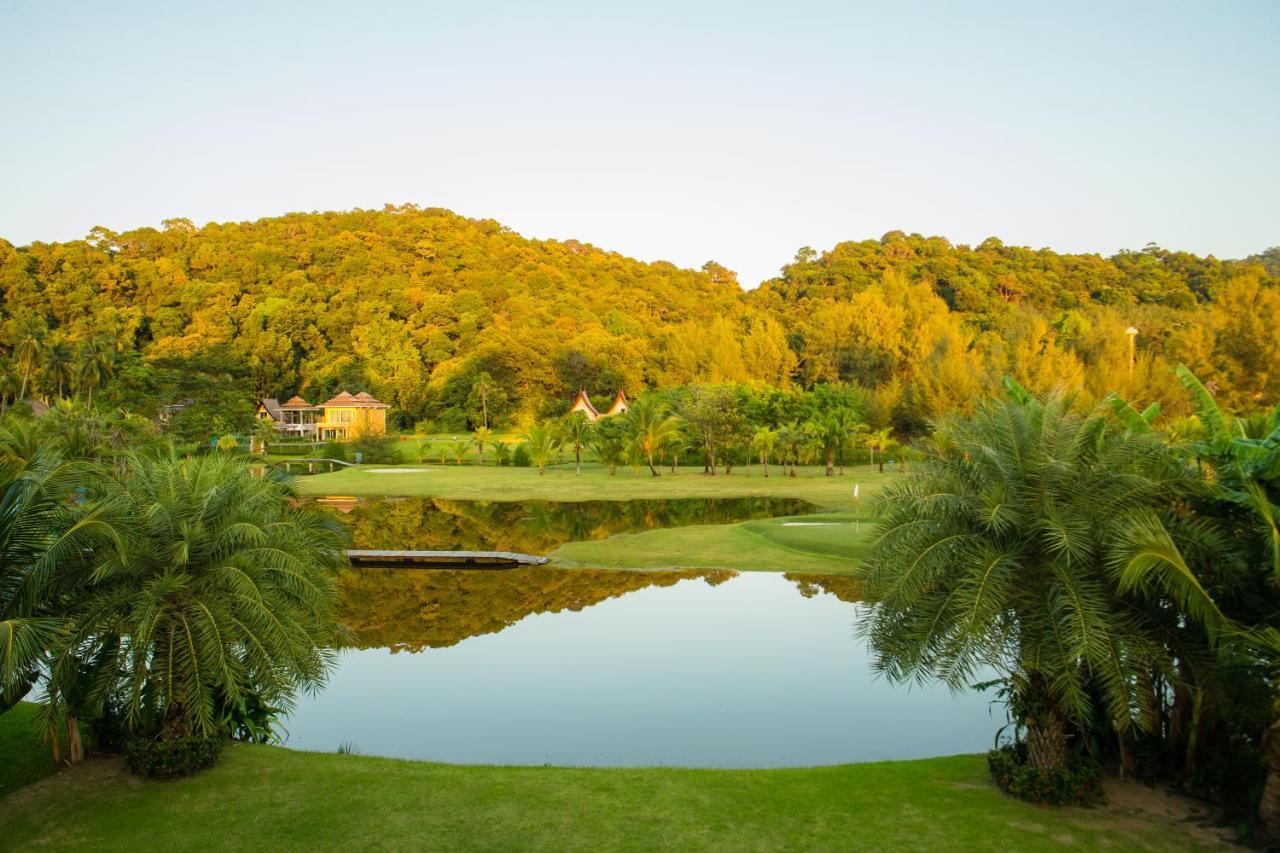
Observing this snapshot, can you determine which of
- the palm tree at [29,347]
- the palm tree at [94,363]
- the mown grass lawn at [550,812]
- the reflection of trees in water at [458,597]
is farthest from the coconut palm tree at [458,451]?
the mown grass lawn at [550,812]

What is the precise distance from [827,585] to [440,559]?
835 cm

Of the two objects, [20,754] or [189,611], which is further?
[20,754]

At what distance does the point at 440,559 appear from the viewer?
20.3 m

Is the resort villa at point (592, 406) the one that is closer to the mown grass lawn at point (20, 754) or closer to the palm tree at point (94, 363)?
the palm tree at point (94, 363)

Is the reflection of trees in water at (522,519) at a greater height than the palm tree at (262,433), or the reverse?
the palm tree at (262,433)

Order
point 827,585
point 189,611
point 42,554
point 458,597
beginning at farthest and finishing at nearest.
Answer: point 827,585 → point 458,597 → point 189,611 → point 42,554

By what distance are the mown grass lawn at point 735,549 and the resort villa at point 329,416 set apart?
39637mm

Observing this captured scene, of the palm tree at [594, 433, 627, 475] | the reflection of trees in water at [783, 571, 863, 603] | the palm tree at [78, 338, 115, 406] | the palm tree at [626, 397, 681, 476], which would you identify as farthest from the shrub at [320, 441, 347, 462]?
the reflection of trees in water at [783, 571, 863, 603]

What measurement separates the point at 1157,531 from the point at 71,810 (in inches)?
350

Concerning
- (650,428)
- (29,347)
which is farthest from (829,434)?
(29,347)

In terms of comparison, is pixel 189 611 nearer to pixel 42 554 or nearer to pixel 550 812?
pixel 42 554

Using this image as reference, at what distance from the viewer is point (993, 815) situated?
7332 millimetres

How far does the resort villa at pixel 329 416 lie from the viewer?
6469 centimetres

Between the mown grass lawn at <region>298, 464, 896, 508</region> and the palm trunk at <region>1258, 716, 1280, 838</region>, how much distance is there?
2266 centimetres
